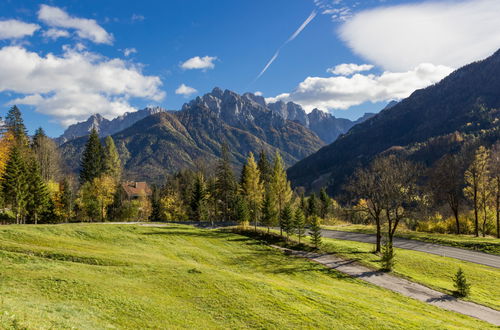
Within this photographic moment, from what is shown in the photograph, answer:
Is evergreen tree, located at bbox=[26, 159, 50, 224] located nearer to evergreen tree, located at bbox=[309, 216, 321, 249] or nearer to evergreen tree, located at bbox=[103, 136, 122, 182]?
evergreen tree, located at bbox=[103, 136, 122, 182]

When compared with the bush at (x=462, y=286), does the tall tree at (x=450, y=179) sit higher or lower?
higher

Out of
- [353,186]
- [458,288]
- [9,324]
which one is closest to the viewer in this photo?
[9,324]

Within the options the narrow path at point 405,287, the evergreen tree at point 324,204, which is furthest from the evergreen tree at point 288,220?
the evergreen tree at point 324,204

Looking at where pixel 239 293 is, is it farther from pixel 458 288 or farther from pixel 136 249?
pixel 458 288

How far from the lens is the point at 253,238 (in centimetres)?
4734

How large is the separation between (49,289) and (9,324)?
26.4 feet

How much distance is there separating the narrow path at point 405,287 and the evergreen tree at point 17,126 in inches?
2893

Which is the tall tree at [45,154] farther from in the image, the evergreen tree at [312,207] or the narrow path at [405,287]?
the evergreen tree at [312,207]

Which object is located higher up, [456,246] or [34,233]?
[34,233]

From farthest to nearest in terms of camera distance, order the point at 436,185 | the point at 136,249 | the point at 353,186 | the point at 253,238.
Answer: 1. the point at 436,185
2. the point at 253,238
3. the point at 353,186
4. the point at 136,249

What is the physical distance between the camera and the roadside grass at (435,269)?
28.0 metres

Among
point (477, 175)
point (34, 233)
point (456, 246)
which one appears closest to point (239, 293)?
point (34, 233)

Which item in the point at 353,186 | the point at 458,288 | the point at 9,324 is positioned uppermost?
the point at 353,186

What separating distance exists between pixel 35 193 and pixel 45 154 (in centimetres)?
2460
